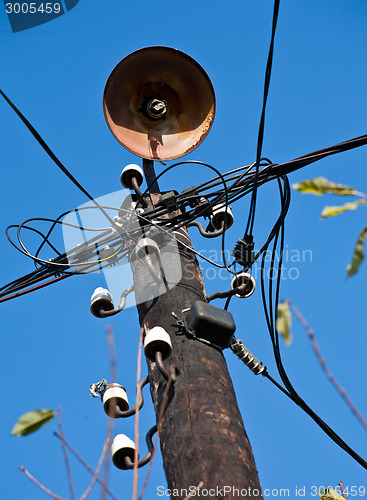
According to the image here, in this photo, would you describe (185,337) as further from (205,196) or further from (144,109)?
(144,109)

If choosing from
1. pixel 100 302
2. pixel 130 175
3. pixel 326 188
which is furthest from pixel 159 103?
pixel 326 188

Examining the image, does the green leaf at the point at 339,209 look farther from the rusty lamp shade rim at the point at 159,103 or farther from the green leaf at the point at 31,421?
the rusty lamp shade rim at the point at 159,103

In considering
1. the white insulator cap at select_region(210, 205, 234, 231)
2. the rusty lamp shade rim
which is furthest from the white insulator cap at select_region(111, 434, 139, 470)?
the rusty lamp shade rim

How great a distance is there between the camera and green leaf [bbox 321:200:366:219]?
4.22ft

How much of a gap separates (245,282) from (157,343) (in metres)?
1.12

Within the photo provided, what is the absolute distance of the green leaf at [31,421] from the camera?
1.49m

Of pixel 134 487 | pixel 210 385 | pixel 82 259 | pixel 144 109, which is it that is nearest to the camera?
pixel 134 487

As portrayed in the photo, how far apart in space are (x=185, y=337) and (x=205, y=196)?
50.7 inches

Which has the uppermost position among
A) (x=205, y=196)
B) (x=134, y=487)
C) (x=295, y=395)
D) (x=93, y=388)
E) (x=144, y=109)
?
(x=144, y=109)

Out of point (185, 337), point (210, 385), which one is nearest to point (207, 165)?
point (185, 337)

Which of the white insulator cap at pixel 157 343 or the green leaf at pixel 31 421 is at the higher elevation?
the white insulator cap at pixel 157 343

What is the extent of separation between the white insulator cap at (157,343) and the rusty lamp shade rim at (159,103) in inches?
77.2

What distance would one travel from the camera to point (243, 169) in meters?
4.32

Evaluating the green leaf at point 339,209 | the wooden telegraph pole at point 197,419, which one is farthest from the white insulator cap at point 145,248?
the green leaf at point 339,209
